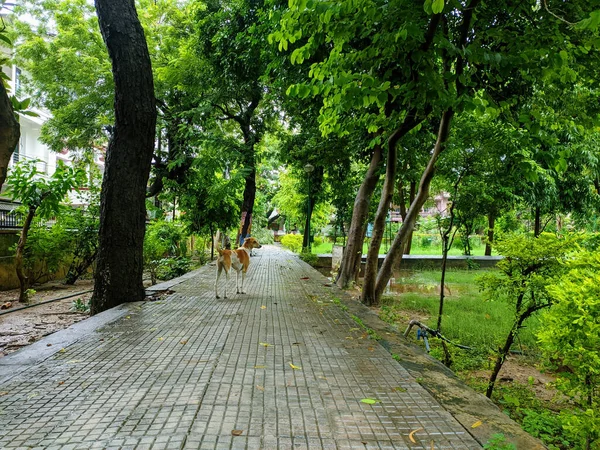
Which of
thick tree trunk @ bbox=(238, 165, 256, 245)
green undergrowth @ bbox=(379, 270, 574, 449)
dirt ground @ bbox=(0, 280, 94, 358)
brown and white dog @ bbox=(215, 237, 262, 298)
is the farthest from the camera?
thick tree trunk @ bbox=(238, 165, 256, 245)

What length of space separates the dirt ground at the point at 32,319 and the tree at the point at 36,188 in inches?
31.9

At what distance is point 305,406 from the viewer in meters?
2.69

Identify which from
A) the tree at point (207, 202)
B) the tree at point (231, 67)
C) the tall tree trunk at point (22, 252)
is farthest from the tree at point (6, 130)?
the tree at point (207, 202)

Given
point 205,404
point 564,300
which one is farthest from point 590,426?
point 205,404

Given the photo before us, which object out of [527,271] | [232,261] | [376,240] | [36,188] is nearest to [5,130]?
[527,271]

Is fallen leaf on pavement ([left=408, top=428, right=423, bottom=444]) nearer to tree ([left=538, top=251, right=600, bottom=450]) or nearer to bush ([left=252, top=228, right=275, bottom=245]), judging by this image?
tree ([left=538, top=251, right=600, bottom=450])

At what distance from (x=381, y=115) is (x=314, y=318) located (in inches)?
143

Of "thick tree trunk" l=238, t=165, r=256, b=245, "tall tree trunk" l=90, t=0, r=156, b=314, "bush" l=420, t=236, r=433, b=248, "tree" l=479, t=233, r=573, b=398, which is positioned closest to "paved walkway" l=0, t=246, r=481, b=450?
"tree" l=479, t=233, r=573, b=398

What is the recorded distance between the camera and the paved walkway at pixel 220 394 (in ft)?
7.45

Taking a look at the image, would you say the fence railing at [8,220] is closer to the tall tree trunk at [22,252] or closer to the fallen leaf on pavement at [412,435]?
the tall tree trunk at [22,252]

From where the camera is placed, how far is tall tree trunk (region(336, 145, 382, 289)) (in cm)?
1016

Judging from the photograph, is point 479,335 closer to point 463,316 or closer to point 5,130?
point 463,316

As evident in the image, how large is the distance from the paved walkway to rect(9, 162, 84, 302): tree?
4410 mm

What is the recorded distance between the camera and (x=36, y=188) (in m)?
7.69
